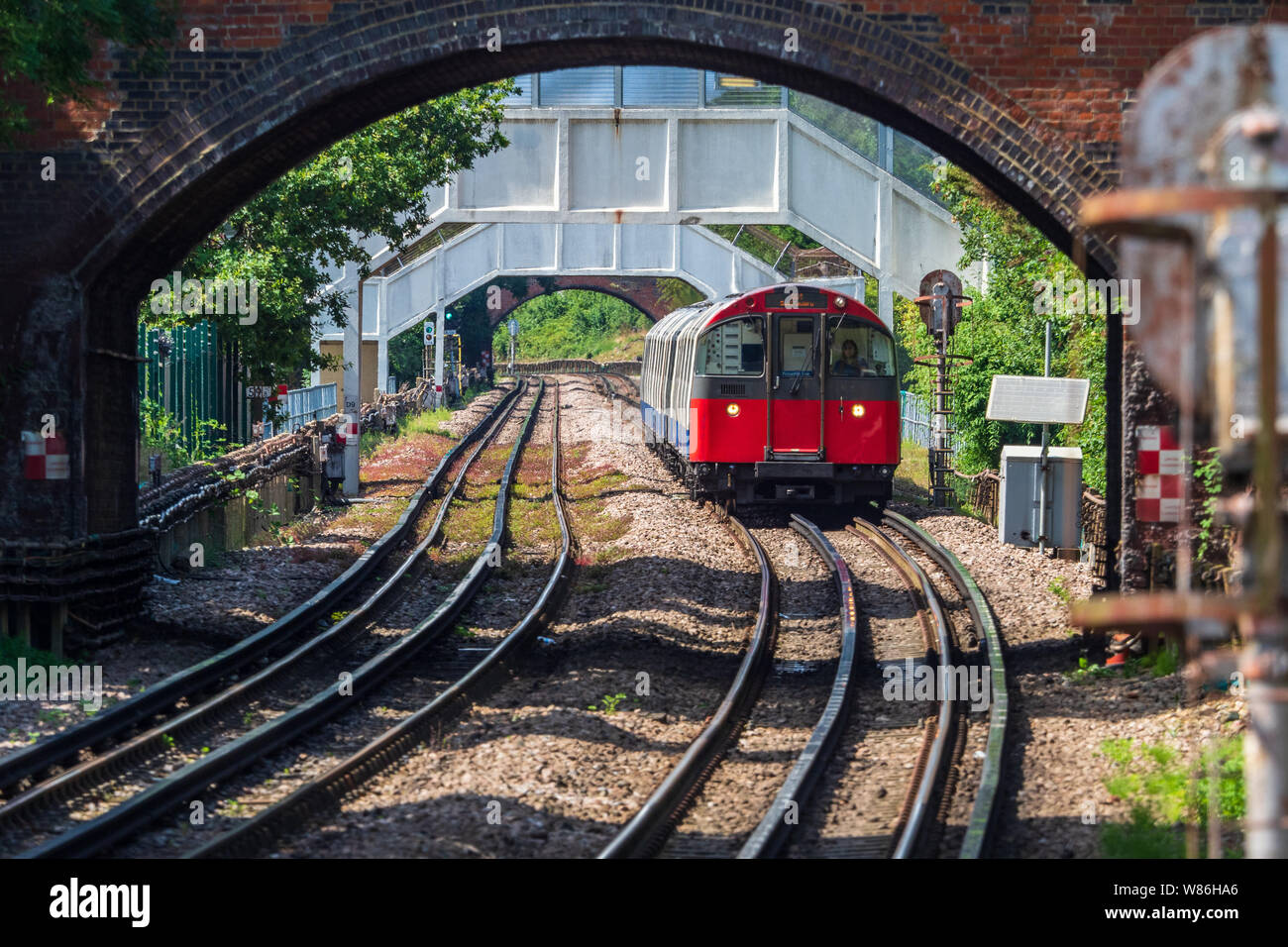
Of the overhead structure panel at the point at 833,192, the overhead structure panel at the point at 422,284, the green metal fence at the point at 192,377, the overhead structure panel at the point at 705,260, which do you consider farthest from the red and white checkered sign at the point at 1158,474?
the overhead structure panel at the point at 422,284

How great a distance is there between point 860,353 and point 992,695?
9675mm

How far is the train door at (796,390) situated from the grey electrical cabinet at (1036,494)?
3.48 meters

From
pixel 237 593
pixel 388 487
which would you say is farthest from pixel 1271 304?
pixel 388 487

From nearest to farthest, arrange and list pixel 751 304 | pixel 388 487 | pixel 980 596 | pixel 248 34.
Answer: pixel 248 34, pixel 980 596, pixel 751 304, pixel 388 487

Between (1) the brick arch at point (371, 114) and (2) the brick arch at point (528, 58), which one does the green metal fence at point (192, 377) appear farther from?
(2) the brick arch at point (528, 58)

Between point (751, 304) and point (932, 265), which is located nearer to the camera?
point (751, 304)

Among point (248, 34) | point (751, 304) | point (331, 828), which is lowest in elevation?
point (331, 828)

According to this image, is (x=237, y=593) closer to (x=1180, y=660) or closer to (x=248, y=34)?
(x=248, y=34)

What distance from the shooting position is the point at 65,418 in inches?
472

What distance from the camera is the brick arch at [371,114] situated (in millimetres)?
11422

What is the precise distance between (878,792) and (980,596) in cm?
579

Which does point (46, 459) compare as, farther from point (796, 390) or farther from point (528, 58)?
point (796, 390)

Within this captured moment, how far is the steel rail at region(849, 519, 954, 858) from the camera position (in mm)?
7406

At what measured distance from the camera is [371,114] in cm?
1256
